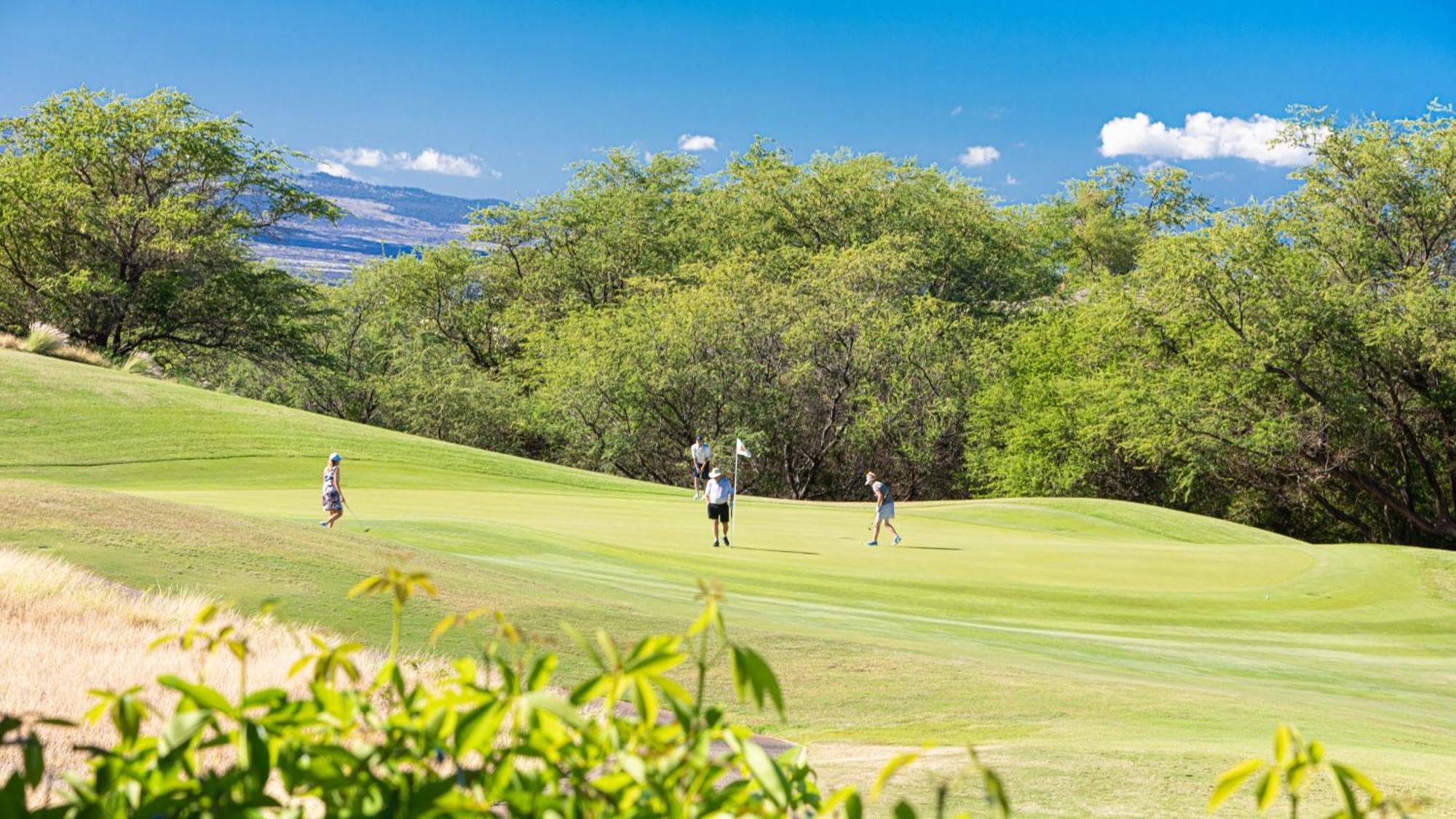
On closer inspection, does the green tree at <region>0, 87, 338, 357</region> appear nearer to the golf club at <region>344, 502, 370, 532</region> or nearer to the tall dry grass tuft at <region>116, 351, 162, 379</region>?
the tall dry grass tuft at <region>116, 351, 162, 379</region>

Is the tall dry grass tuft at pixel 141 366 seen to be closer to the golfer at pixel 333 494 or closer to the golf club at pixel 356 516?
the golf club at pixel 356 516

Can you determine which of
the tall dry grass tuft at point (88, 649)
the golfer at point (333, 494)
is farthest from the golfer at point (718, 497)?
the tall dry grass tuft at point (88, 649)

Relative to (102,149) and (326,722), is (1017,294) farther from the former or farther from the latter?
(326,722)

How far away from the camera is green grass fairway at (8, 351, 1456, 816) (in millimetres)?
7266

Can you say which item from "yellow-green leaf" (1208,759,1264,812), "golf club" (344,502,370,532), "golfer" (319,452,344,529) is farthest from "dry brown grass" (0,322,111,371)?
"yellow-green leaf" (1208,759,1264,812)

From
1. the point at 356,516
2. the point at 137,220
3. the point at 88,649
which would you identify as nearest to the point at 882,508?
the point at 356,516

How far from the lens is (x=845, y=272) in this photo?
55219mm

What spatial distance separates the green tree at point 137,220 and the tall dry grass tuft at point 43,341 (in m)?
9.24

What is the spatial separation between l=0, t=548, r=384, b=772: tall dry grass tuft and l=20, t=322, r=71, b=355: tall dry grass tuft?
102 ft

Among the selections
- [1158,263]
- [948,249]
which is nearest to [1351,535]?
[1158,263]

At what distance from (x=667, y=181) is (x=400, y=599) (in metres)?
71.7

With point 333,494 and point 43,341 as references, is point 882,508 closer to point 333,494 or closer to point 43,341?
point 333,494

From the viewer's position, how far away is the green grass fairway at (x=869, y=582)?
7.27 meters

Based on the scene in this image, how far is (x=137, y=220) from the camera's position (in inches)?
1825
